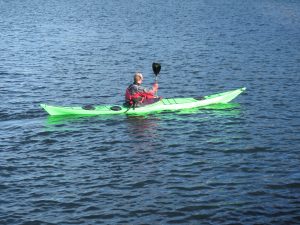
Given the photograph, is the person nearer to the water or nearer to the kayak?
the kayak

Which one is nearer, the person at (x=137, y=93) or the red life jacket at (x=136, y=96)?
the person at (x=137, y=93)

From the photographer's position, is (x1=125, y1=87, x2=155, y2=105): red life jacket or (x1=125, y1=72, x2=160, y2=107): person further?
(x1=125, y1=87, x2=155, y2=105): red life jacket

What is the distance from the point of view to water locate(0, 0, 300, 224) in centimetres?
1648

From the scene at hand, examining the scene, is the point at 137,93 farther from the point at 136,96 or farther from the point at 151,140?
the point at 151,140

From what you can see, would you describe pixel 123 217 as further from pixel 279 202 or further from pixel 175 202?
pixel 279 202

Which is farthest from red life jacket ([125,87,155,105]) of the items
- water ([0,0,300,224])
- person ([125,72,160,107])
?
water ([0,0,300,224])

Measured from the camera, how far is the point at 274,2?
288 feet

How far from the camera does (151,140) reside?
22.4 meters

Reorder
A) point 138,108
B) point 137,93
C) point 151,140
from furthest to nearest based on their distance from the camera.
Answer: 1. point 138,108
2. point 137,93
3. point 151,140

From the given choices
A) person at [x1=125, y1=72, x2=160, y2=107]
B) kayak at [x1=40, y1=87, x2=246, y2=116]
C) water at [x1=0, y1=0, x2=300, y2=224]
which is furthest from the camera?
kayak at [x1=40, y1=87, x2=246, y2=116]

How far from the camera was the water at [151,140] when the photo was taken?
16.5 metres

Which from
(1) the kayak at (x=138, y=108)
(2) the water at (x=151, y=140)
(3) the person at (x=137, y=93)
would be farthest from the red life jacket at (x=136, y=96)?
(2) the water at (x=151, y=140)

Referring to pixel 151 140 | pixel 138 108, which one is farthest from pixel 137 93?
pixel 151 140

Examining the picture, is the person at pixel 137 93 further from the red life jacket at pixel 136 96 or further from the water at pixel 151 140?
the water at pixel 151 140
